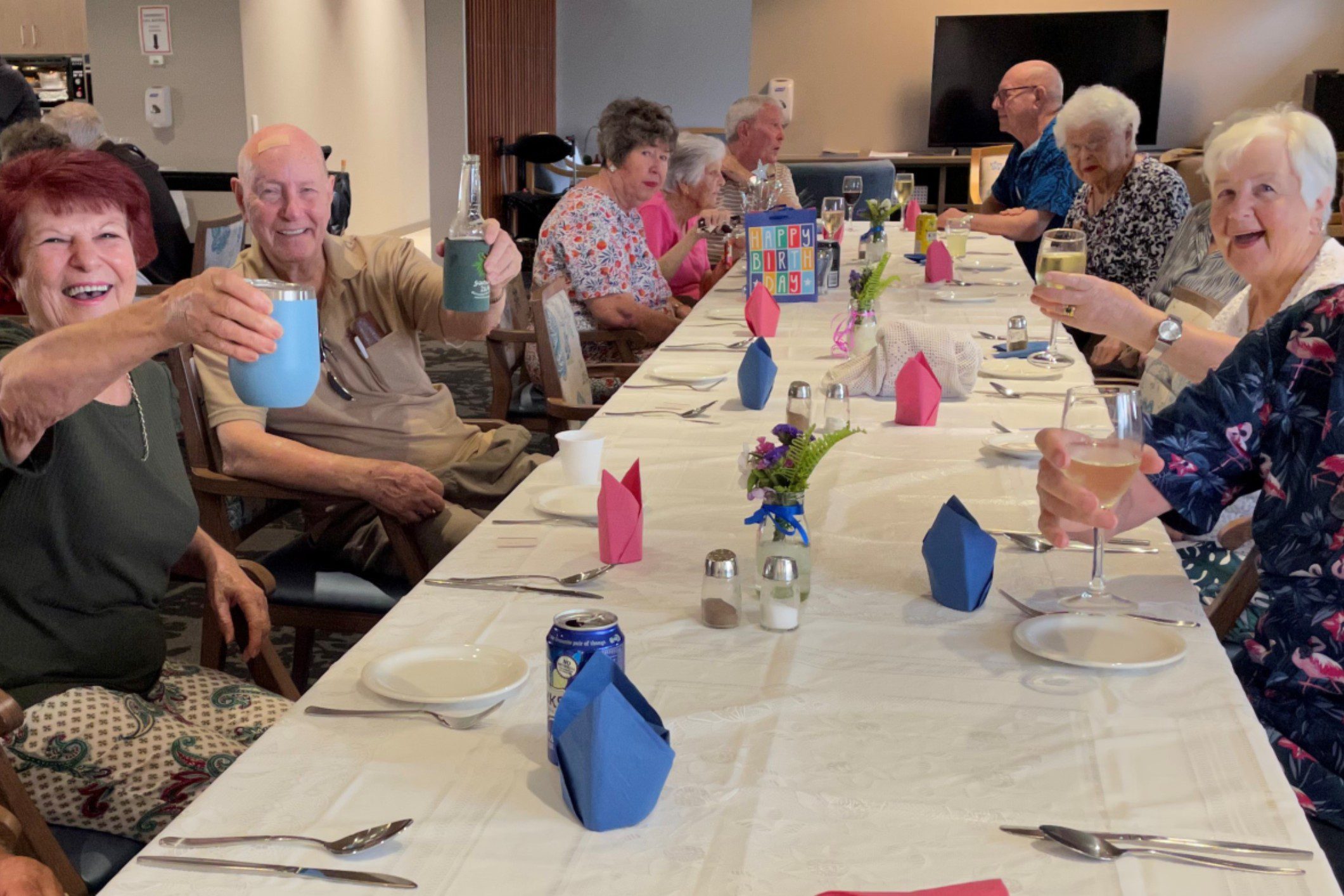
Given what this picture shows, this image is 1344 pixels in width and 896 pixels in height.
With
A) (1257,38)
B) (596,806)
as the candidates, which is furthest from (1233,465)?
(1257,38)

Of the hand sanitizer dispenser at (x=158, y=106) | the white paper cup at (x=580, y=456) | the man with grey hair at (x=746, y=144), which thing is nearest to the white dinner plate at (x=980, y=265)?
the man with grey hair at (x=746, y=144)

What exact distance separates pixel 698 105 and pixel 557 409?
34.3 ft

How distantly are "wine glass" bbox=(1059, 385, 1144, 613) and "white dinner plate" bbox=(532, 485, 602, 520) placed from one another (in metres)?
0.67

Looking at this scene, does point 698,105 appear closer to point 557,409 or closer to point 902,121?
point 902,121

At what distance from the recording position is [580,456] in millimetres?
1912

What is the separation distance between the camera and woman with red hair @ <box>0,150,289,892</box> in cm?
142

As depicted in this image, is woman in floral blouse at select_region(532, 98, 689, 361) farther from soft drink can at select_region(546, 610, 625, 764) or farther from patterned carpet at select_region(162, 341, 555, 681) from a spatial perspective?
soft drink can at select_region(546, 610, 625, 764)

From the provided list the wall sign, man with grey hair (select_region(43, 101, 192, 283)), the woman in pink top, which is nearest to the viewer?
the woman in pink top

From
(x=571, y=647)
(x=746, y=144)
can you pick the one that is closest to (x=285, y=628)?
(x=571, y=647)

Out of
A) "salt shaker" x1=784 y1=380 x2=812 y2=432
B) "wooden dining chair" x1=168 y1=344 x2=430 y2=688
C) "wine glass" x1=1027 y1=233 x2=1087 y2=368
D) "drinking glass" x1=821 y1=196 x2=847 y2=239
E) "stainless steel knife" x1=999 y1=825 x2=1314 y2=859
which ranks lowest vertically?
"wooden dining chair" x1=168 y1=344 x2=430 y2=688

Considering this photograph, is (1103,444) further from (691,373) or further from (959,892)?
(691,373)

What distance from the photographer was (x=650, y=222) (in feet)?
16.2

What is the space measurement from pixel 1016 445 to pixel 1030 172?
170 inches

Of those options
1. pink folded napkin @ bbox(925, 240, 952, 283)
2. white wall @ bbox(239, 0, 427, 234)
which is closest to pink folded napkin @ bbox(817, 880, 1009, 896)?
Answer: pink folded napkin @ bbox(925, 240, 952, 283)
